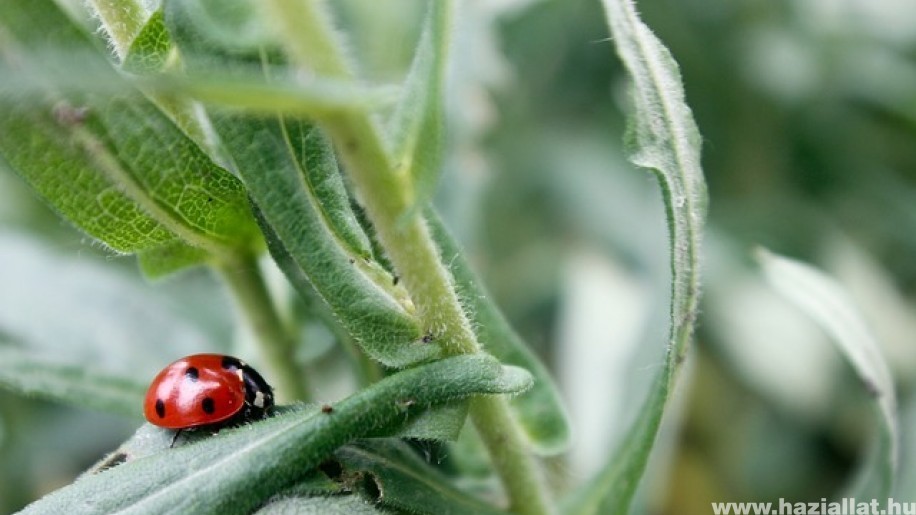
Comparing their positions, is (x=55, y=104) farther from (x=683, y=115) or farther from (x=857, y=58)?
(x=857, y=58)

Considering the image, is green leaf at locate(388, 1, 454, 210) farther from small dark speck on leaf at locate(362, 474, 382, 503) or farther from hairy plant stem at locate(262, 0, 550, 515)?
small dark speck on leaf at locate(362, 474, 382, 503)

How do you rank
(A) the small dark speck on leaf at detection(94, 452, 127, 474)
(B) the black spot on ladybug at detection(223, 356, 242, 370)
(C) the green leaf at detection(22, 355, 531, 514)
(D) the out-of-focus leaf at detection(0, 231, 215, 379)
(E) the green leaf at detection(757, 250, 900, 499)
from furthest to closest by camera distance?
(D) the out-of-focus leaf at detection(0, 231, 215, 379)
(E) the green leaf at detection(757, 250, 900, 499)
(B) the black spot on ladybug at detection(223, 356, 242, 370)
(A) the small dark speck on leaf at detection(94, 452, 127, 474)
(C) the green leaf at detection(22, 355, 531, 514)

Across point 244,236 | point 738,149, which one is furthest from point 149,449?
point 738,149

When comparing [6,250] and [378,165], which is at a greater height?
[378,165]

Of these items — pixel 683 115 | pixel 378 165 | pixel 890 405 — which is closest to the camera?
pixel 378 165

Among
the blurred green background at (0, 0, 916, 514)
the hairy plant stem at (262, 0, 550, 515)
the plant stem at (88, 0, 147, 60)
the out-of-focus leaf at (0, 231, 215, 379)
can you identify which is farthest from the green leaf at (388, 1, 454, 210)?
the out-of-focus leaf at (0, 231, 215, 379)

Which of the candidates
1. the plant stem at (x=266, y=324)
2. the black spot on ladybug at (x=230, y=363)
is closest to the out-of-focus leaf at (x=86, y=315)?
the plant stem at (x=266, y=324)

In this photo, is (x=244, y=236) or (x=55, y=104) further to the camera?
(x=244, y=236)

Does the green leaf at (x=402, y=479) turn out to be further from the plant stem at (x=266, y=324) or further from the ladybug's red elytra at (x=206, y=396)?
the plant stem at (x=266, y=324)
